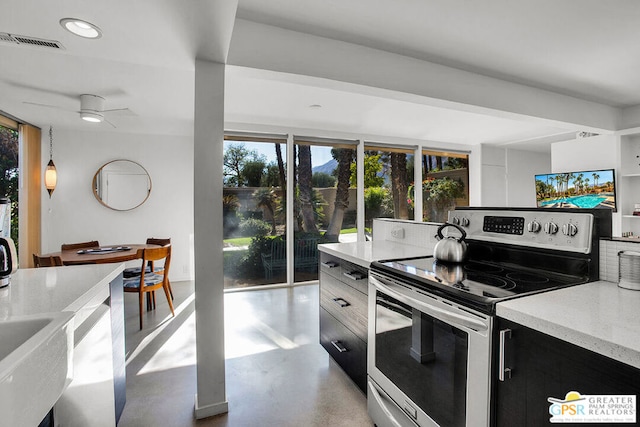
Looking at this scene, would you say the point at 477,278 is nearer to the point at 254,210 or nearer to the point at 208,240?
the point at 208,240

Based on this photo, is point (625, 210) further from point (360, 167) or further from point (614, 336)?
point (614, 336)

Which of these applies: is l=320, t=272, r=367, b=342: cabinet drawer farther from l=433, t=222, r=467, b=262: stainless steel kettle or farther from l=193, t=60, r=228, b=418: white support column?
l=193, t=60, r=228, b=418: white support column

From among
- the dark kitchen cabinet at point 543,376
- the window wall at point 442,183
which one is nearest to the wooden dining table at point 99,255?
the dark kitchen cabinet at point 543,376

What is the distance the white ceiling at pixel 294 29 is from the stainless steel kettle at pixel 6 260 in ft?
3.48

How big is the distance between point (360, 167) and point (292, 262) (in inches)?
74.9

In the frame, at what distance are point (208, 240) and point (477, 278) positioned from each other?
4.76ft

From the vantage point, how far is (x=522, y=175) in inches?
255

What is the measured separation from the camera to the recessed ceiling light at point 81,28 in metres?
1.47

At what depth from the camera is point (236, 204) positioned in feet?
14.4

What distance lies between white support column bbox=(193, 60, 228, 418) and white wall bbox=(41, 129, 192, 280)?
3.34m

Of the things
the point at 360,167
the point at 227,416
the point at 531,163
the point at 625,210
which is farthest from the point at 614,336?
the point at 531,163

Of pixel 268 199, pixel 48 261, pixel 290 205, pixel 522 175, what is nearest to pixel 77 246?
pixel 48 261

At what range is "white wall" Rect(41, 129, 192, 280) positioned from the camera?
429cm

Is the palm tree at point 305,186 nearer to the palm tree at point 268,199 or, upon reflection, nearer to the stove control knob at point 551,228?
the palm tree at point 268,199
